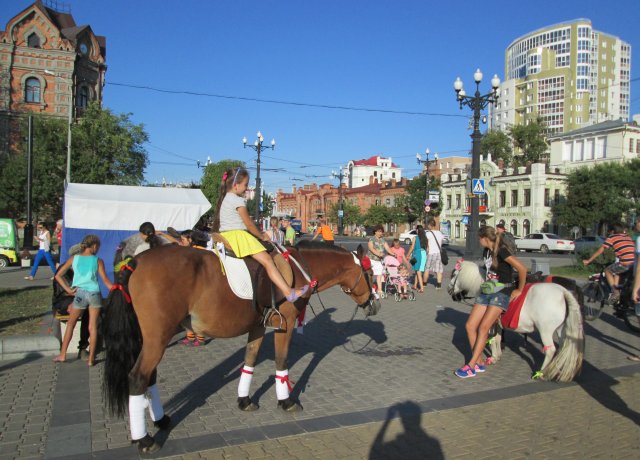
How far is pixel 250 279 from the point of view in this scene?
5039 mm

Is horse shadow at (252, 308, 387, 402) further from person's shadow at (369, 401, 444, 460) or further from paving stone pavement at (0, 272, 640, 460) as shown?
person's shadow at (369, 401, 444, 460)

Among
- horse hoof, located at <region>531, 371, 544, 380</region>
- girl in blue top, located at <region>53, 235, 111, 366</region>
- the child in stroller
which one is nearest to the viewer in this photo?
horse hoof, located at <region>531, 371, 544, 380</region>

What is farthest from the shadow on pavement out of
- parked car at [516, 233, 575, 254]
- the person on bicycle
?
parked car at [516, 233, 575, 254]

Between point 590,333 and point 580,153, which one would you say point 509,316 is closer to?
point 590,333

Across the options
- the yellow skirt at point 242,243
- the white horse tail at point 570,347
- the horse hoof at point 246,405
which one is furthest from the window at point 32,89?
the white horse tail at point 570,347

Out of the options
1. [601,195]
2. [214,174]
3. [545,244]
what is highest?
[214,174]

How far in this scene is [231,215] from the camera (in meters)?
5.16

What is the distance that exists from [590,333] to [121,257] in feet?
29.7

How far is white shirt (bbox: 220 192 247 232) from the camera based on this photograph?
5.15 meters

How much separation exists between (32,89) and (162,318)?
50890 mm

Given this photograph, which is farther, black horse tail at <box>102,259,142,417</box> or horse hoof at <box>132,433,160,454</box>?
black horse tail at <box>102,259,142,417</box>

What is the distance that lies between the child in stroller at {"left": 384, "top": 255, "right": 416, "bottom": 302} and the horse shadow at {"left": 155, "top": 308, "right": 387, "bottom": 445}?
3450 mm

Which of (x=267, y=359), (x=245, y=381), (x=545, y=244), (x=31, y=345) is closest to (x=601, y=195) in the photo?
(x=545, y=244)

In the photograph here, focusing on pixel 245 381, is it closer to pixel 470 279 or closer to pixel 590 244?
pixel 470 279
